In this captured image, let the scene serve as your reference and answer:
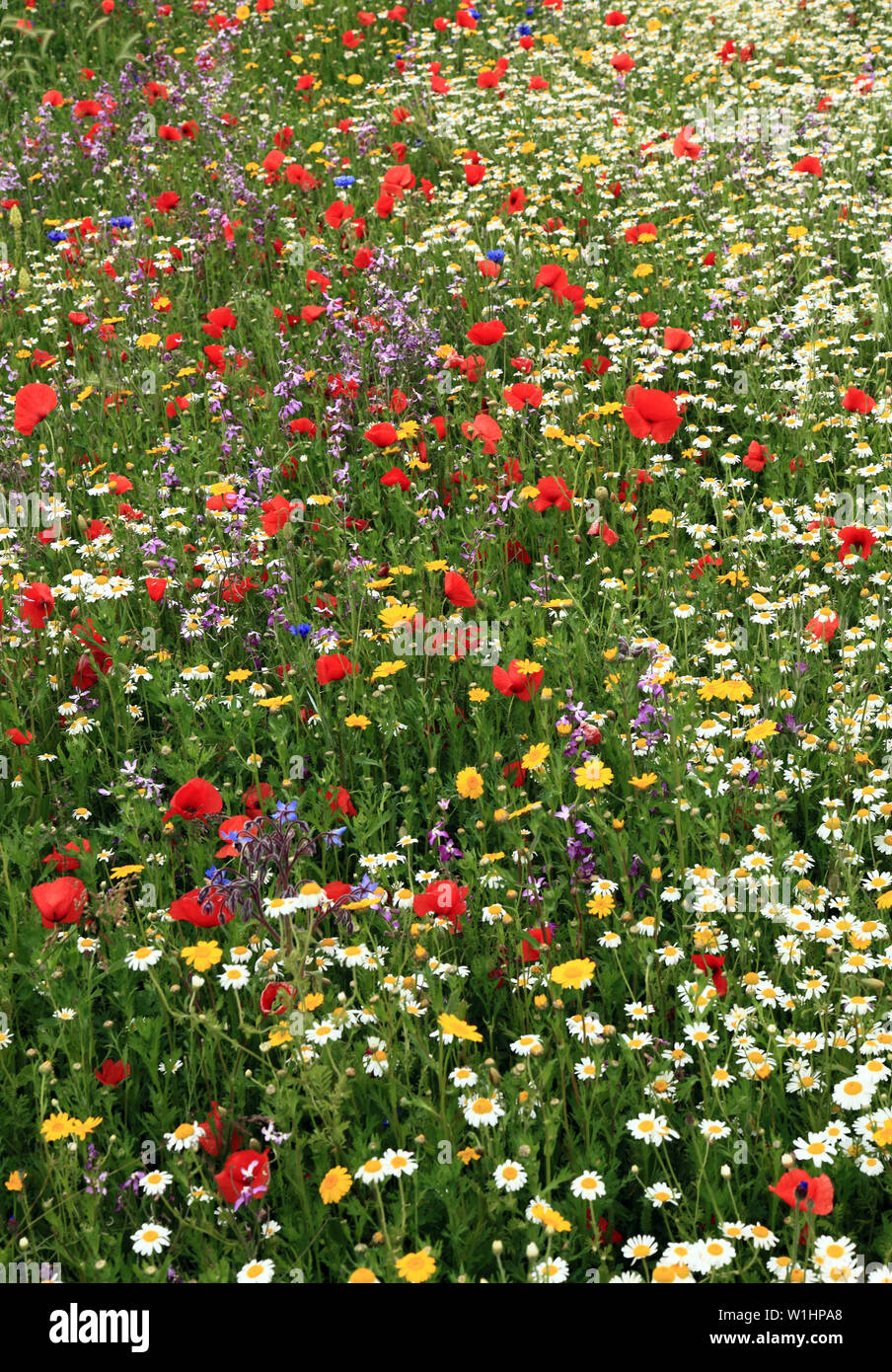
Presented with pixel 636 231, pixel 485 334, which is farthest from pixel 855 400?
pixel 636 231

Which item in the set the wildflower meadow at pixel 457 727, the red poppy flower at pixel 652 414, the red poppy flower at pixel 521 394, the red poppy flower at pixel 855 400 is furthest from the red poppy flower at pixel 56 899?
the red poppy flower at pixel 855 400

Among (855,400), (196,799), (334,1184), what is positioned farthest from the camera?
(855,400)

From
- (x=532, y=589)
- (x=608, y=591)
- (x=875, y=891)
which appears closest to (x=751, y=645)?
(x=608, y=591)

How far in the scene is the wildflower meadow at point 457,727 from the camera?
2.28m

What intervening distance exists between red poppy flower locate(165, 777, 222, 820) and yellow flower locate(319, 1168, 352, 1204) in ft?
2.91

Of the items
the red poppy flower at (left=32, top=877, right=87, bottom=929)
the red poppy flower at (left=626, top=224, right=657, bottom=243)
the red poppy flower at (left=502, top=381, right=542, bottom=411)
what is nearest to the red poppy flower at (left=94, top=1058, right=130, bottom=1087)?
the red poppy flower at (left=32, top=877, right=87, bottom=929)

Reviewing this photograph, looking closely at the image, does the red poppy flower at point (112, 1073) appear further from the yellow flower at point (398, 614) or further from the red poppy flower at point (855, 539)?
the red poppy flower at point (855, 539)

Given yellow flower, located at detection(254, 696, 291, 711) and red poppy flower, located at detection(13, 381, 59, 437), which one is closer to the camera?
yellow flower, located at detection(254, 696, 291, 711)

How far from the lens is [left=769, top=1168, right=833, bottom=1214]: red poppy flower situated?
194 centimetres

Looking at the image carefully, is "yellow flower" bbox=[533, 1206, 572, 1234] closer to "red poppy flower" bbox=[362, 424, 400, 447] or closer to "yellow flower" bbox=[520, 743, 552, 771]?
"yellow flower" bbox=[520, 743, 552, 771]

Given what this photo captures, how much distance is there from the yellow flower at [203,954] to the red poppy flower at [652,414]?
210 centimetres

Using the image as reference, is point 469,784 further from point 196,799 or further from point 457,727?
point 196,799

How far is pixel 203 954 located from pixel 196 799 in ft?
1.20

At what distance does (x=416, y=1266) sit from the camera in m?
1.99
